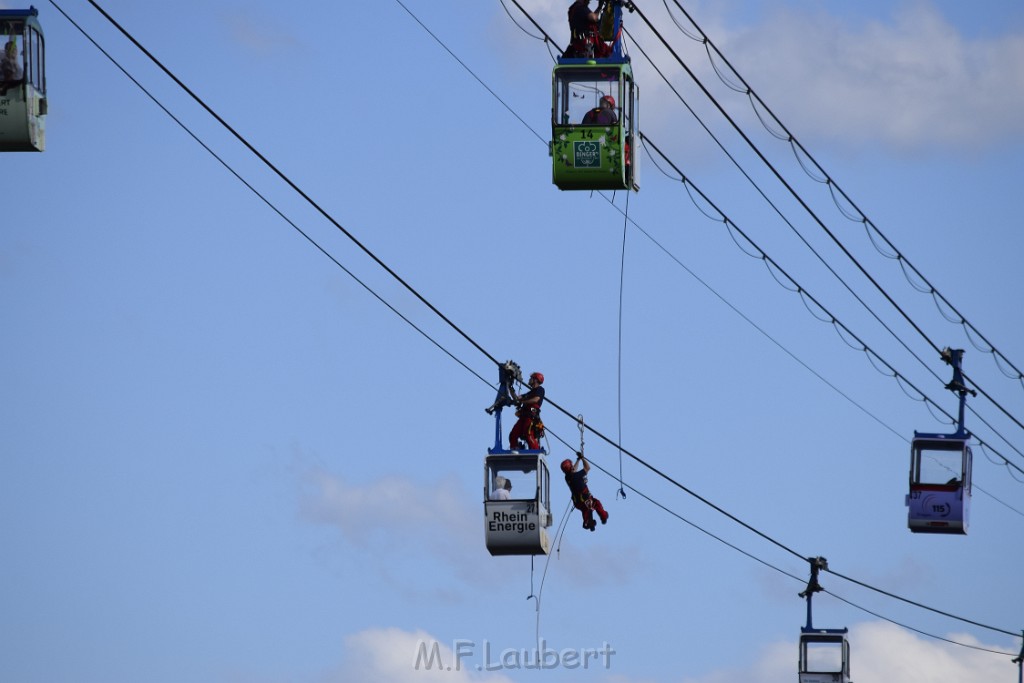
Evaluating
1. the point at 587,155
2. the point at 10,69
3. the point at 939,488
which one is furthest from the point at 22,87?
the point at 939,488

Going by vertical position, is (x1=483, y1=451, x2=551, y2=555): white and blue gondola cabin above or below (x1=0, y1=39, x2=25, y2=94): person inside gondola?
below

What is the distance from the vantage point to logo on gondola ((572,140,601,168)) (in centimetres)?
3575

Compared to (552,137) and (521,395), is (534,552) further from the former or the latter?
(552,137)

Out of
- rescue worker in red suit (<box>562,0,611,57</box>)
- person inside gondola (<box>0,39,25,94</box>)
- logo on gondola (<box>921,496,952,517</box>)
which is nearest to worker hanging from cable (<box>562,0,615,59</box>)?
rescue worker in red suit (<box>562,0,611,57</box>)

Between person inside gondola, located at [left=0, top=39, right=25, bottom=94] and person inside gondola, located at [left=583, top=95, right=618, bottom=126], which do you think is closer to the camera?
person inside gondola, located at [left=0, top=39, right=25, bottom=94]

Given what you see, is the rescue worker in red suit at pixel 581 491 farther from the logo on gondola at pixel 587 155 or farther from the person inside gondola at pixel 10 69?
the person inside gondola at pixel 10 69

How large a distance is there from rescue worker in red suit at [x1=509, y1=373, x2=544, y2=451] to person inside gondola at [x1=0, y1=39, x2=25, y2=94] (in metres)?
9.06

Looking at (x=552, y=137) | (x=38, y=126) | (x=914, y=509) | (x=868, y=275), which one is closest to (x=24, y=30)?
(x=38, y=126)

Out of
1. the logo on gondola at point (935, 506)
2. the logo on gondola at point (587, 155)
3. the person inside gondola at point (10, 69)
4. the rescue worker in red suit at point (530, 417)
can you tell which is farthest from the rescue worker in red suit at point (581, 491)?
the person inside gondola at point (10, 69)

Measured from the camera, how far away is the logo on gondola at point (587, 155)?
117 feet

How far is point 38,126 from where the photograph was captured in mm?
33094

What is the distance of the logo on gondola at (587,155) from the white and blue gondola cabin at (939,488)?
12.6 metres

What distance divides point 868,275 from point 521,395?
5.63 m

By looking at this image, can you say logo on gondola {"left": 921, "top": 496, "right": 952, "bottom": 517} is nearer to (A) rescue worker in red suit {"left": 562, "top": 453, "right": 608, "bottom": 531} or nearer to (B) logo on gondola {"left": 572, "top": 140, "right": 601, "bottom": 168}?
(A) rescue worker in red suit {"left": 562, "top": 453, "right": 608, "bottom": 531}
